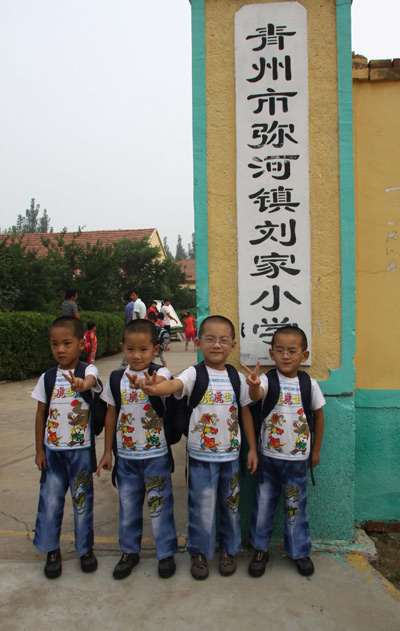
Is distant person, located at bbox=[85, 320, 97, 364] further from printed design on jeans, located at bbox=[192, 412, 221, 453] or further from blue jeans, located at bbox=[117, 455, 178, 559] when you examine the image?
printed design on jeans, located at bbox=[192, 412, 221, 453]

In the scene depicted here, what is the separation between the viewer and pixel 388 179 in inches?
127

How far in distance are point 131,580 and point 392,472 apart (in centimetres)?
182

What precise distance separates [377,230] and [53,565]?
112 inches

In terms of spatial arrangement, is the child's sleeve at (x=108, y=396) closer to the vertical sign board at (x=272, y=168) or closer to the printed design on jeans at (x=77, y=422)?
the printed design on jeans at (x=77, y=422)

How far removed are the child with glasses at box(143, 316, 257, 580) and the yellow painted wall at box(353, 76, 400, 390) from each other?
1.08 m

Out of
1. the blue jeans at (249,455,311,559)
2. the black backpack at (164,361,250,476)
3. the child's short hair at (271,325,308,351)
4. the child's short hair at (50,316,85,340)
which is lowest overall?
the blue jeans at (249,455,311,559)

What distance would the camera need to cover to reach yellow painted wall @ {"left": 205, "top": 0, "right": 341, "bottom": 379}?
292cm

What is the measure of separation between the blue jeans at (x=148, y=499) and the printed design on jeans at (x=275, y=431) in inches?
23.2

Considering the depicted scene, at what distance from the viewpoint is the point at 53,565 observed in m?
2.65

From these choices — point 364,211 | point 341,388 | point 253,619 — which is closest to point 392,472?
point 341,388

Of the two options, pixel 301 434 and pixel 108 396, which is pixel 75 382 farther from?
pixel 301 434

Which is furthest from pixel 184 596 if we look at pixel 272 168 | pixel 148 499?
pixel 272 168

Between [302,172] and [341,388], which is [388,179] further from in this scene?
[341,388]

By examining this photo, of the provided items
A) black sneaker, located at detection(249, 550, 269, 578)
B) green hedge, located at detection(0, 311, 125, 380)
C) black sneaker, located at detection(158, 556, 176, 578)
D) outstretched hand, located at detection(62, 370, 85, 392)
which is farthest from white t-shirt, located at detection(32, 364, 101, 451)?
green hedge, located at detection(0, 311, 125, 380)
